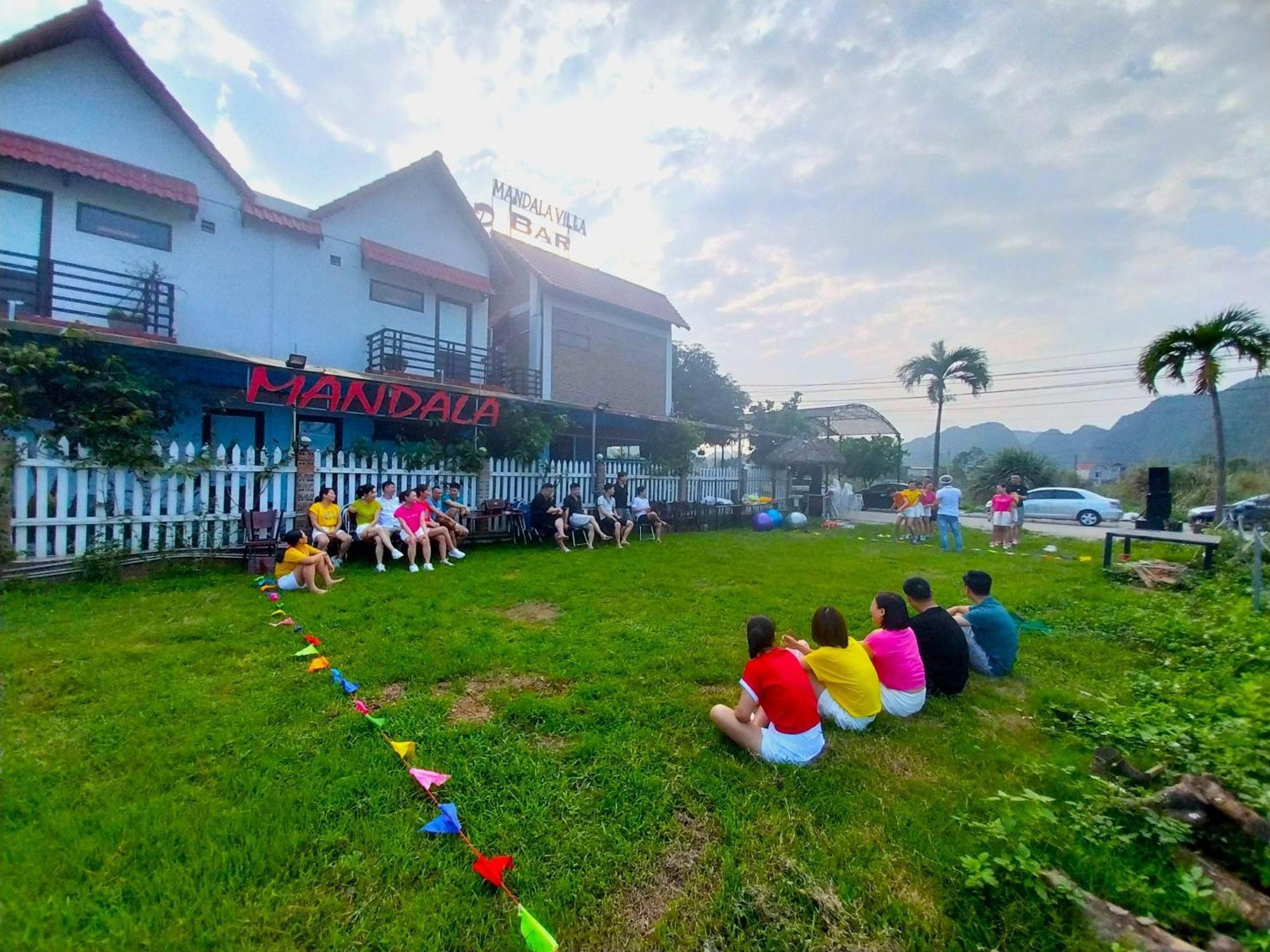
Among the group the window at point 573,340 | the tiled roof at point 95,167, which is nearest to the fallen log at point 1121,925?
the tiled roof at point 95,167

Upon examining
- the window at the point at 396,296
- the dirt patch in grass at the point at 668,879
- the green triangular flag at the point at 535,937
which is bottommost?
the dirt patch in grass at the point at 668,879

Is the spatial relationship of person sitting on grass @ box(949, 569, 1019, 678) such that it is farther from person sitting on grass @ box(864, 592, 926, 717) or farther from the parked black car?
the parked black car

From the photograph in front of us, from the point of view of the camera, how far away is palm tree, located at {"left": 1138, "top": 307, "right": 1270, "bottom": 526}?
1158 centimetres

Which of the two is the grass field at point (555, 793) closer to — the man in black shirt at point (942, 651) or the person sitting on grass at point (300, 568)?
the man in black shirt at point (942, 651)

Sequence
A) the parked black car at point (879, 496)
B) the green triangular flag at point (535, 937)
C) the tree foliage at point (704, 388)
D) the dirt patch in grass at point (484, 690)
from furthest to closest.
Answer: the tree foliage at point (704, 388) < the parked black car at point (879, 496) < the dirt patch in grass at point (484, 690) < the green triangular flag at point (535, 937)

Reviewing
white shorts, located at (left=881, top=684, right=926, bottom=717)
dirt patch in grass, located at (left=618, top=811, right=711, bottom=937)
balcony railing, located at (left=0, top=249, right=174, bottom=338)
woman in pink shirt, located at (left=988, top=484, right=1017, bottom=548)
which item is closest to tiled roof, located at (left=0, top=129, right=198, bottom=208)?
balcony railing, located at (left=0, top=249, right=174, bottom=338)

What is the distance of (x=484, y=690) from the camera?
3.79m

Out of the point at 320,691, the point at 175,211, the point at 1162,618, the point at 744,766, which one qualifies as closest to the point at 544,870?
the point at 744,766

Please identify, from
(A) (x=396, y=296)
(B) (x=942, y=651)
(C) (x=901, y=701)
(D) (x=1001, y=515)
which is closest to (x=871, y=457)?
(D) (x=1001, y=515)

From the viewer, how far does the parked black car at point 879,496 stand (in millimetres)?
26031

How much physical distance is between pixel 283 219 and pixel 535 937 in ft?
48.8

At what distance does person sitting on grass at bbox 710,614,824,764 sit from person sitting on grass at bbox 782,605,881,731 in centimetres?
30

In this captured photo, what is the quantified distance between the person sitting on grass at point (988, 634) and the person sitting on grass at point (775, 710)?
83.1 inches

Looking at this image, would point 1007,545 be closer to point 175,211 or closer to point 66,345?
point 66,345
